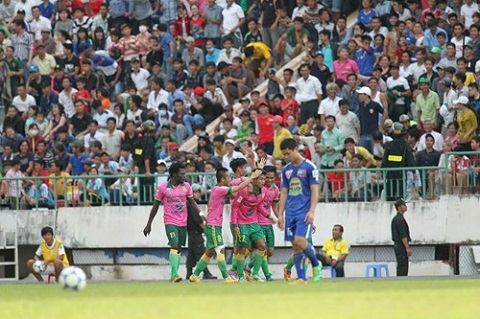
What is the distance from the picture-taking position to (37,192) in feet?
112

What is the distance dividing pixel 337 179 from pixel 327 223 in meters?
1.17

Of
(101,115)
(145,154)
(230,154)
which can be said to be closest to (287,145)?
(230,154)

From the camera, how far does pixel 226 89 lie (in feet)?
116

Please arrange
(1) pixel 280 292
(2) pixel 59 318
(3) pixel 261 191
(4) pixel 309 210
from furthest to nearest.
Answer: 1. (3) pixel 261 191
2. (4) pixel 309 210
3. (1) pixel 280 292
4. (2) pixel 59 318

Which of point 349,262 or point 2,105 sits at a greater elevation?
point 2,105

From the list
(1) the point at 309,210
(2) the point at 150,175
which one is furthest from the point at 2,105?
(1) the point at 309,210

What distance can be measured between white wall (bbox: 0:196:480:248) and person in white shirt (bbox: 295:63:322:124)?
248 cm

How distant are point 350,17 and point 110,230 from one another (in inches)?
318

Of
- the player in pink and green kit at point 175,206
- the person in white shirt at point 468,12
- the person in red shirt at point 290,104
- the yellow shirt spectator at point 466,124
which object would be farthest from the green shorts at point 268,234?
the person in white shirt at point 468,12

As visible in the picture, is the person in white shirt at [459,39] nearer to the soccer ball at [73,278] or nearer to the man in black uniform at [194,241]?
the man in black uniform at [194,241]

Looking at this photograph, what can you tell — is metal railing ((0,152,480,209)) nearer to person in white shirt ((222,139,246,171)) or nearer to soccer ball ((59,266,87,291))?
person in white shirt ((222,139,246,171))

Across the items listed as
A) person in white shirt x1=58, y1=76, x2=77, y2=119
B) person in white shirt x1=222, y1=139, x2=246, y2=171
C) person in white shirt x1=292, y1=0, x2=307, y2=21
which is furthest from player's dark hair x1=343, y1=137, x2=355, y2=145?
person in white shirt x1=58, y1=76, x2=77, y2=119

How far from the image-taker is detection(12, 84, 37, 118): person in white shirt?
37.2 m

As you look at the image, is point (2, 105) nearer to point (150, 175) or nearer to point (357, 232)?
point (150, 175)
